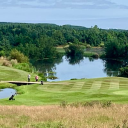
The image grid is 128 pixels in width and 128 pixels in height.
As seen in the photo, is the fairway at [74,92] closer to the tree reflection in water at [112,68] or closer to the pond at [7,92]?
the pond at [7,92]

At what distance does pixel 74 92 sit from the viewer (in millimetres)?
29594

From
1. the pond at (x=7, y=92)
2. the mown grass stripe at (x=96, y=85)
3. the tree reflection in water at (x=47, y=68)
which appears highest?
the mown grass stripe at (x=96, y=85)

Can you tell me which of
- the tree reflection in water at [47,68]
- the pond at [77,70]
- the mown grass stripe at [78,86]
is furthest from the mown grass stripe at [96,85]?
the tree reflection in water at [47,68]

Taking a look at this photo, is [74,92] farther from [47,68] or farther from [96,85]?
[47,68]

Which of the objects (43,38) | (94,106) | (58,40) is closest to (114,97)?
(94,106)

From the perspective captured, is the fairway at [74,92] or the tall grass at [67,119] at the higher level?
the tall grass at [67,119]

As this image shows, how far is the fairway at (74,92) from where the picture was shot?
2478 centimetres

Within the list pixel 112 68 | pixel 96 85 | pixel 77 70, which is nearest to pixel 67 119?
pixel 96 85

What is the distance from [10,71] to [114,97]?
112ft

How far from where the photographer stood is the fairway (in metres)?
24.8

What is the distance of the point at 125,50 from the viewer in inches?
5556

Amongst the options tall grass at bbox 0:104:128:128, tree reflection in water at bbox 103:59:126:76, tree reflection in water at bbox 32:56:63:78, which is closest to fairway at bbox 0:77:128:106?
tall grass at bbox 0:104:128:128

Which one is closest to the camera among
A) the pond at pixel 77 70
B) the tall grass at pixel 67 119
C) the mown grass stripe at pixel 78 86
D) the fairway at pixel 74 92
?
the tall grass at pixel 67 119

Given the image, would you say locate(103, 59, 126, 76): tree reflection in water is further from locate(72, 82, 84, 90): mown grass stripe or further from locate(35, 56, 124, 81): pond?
locate(72, 82, 84, 90): mown grass stripe
